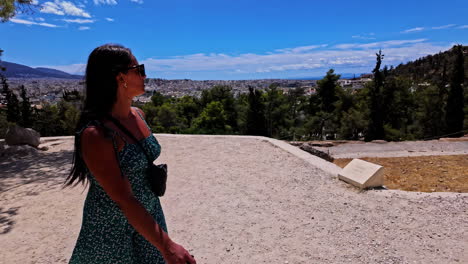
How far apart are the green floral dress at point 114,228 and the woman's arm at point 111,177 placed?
0.16 meters

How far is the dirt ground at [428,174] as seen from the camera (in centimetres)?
622

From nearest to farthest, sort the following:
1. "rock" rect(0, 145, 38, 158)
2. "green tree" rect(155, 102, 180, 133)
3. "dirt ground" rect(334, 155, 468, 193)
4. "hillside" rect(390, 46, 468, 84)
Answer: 1. "dirt ground" rect(334, 155, 468, 193)
2. "rock" rect(0, 145, 38, 158)
3. "green tree" rect(155, 102, 180, 133)
4. "hillside" rect(390, 46, 468, 84)

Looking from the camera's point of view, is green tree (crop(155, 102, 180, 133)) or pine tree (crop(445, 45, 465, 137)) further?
green tree (crop(155, 102, 180, 133))

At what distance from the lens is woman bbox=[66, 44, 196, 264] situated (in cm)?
132

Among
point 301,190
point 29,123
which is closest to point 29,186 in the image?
point 301,190

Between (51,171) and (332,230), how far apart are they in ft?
21.2

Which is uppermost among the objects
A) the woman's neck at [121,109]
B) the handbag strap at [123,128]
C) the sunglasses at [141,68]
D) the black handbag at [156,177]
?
the sunglasses at [141,68]

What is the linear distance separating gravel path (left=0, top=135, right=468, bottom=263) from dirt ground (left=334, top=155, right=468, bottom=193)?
3.81 feet

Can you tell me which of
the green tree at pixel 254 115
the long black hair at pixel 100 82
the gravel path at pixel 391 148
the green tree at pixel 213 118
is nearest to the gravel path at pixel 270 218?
the long black hair at pixel 100 82

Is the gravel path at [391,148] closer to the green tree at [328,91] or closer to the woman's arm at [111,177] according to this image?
the woman's arm at [111,177]

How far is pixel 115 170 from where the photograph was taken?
132cm

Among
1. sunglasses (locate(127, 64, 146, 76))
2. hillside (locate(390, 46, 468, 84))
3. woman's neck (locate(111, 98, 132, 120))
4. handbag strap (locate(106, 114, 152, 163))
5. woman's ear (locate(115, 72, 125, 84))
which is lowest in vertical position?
handbag strap (locate(106, 114, 152, 163))

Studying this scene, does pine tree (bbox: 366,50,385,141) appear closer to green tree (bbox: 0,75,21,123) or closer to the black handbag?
the black handbag

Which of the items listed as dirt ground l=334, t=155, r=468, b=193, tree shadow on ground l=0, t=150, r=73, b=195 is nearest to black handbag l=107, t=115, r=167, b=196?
tree shadow on ground l=0, t=150, r=73, b=195
